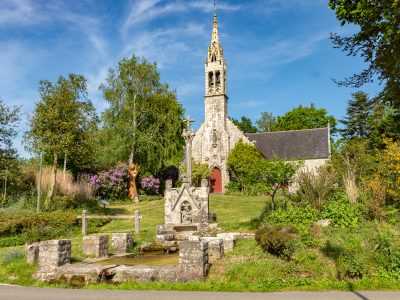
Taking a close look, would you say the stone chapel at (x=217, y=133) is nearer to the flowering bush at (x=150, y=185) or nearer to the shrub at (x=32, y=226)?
the flowering bush at (x=150, y=185)

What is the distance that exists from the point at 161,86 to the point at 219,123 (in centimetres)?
654

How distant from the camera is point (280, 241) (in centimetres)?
952

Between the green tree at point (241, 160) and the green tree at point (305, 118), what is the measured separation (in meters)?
18.2

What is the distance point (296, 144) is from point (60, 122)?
25571mm

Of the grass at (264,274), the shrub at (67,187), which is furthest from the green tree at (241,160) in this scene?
the grass at (264,274)

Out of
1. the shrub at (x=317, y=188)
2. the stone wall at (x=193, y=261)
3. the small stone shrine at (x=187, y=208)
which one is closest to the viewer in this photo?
the stone wall at (x=193, y=261)

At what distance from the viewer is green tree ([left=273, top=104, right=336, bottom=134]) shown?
167 feet

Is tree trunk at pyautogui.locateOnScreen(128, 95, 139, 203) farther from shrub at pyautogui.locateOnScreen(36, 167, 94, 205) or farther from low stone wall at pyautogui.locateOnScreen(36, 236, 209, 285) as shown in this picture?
low stone wall at pyautogui.locateOnScreen(36, 236, 209, 285)

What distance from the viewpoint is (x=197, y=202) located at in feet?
56.7

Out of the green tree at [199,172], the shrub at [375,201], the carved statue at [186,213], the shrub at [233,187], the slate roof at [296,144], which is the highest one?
the slate roof at [296,144]

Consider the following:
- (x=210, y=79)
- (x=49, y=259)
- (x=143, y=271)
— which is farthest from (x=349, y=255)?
(x=210, y=79)

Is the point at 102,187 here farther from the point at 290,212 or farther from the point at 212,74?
the point at 290,212

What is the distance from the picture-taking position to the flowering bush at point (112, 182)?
3117 centimetres

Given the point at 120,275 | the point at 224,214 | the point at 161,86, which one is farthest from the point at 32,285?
the point at 161,86
